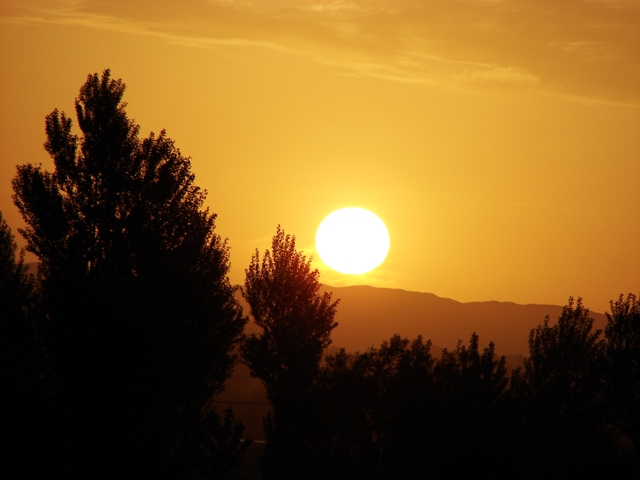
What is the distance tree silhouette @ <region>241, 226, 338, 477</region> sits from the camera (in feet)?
102

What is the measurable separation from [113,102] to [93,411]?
35.7 feet

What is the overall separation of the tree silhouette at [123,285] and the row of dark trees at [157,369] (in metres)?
0.05

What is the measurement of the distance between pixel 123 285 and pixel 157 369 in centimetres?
305

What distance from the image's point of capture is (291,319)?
35594 mm

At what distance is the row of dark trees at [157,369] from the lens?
24797mm

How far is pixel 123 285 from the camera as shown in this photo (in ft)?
85.1

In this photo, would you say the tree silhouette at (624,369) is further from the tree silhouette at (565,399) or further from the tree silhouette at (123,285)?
the tree silhouette at (123,285)

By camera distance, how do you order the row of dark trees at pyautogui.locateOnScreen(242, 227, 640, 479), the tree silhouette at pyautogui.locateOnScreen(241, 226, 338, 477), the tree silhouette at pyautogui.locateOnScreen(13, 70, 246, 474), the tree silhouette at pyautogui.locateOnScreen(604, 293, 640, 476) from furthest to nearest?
the tree silhouette at pyautogui.locateOnScreen(604, 293, 640, 476) → the tree silhouette at pyautogui.locateOnScreen(241, 226, 338, 477) → the row of dark trees at pyautogui.locateOnScreen(242, 227, 640, 479) → the tree silhouette at pyautogui.locateOnScreen(13, 70, 246, 474)

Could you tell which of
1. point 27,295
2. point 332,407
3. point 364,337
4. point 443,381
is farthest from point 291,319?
point 364,337

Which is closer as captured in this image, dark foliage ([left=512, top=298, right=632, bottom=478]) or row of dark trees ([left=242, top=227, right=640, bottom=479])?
row of dark trees ([left=242, top=227, right=640, bottom=479])

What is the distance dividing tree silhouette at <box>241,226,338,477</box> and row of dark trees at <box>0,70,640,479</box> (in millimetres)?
150

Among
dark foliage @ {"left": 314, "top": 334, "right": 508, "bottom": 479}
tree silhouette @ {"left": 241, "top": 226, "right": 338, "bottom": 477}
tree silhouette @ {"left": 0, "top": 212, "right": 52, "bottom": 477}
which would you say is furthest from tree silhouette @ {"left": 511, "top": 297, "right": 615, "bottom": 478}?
tree silhouette @ {"left": 0, "top": 212, "right": 52, "bottom": 477}

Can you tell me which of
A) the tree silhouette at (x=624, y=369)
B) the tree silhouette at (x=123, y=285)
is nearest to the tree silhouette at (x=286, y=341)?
the tree silhouette at (x=123, y=285)

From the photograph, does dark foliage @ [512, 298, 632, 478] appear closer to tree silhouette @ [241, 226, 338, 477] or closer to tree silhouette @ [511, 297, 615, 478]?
tree silhouette @ [511, 297, 615, 478]
